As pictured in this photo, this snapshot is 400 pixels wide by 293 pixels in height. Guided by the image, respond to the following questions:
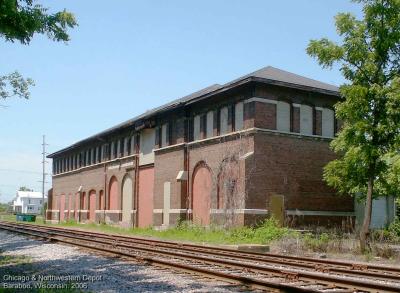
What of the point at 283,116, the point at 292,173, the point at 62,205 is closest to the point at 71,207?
the point at 62,205

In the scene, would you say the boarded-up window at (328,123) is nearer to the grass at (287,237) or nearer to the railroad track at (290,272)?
the grass at (287,237)

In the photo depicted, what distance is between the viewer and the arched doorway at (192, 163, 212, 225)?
97.8 ft

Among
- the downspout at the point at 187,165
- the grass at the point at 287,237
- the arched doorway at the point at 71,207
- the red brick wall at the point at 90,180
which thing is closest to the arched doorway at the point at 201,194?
the downspout at the point at 187,165

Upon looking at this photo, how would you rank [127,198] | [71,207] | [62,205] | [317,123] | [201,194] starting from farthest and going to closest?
[62,205], [71,207], [127,198], [201,194], [317,123]

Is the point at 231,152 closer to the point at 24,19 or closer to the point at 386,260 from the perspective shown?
the point at 386,260

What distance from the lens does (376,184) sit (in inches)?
812

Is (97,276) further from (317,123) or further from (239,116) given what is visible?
(317,123)

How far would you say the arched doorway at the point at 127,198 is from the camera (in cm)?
4094

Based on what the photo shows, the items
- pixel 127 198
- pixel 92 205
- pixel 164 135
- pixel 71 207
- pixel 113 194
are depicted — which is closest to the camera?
pixel 164 135

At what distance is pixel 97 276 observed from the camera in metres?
12.1

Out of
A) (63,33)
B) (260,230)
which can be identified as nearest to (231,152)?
(260,230)

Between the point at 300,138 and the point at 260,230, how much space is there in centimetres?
→ 591

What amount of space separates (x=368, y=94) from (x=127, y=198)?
2579 cm

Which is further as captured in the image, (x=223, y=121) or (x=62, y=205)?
(x=62, y=205)
